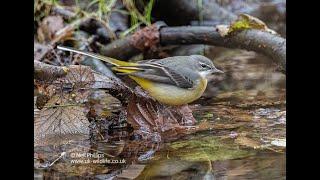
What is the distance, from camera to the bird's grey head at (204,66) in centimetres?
273

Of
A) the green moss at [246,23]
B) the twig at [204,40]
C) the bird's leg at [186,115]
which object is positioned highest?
the green moss at [246,23]

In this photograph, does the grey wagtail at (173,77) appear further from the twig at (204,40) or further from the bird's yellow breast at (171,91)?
the twig at (204,40)

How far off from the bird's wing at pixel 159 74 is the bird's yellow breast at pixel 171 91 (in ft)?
0.05

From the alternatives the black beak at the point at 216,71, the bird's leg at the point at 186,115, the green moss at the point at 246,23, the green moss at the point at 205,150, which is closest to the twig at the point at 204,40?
the green moss at the point at 246,23

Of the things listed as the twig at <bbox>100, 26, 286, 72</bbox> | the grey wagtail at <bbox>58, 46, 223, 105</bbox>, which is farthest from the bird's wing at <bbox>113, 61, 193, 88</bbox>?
the twig at <bbox>100, 26, 286, 72</bbox>

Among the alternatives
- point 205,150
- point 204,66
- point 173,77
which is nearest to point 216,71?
point 204,66

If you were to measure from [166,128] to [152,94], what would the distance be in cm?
14

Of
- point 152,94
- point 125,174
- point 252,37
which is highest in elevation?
point 252,37

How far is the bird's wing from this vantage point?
2713mm

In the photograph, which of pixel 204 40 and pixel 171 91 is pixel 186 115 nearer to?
pixel 171 91

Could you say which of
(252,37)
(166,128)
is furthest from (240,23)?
(166,128)

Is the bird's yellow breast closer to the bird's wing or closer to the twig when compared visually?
the bird's wing

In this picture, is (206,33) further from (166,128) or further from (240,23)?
(166,128)

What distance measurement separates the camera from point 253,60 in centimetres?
277
